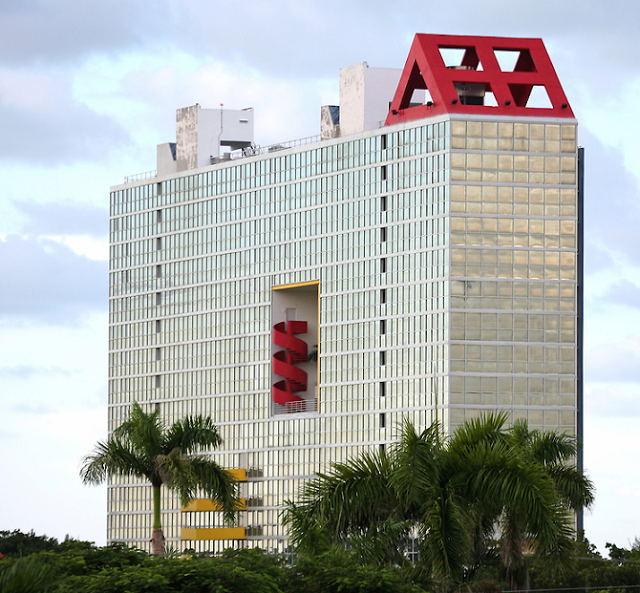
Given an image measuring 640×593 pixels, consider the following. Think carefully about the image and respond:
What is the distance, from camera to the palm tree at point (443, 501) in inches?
1623

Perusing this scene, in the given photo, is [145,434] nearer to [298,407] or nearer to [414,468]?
[414,468]

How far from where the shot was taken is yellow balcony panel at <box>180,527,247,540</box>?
163 meters

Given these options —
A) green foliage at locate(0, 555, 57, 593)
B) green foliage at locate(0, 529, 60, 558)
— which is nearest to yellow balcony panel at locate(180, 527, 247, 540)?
green foliage at locate(0, 529, 60, 558)

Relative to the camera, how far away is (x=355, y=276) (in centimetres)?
15625

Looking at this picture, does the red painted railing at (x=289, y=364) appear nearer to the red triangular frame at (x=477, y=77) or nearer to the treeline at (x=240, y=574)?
the red triangular frame at (x=477, y=77)

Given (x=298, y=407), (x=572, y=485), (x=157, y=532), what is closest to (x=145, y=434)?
(x=157, y=532)

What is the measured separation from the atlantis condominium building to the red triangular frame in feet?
0.63

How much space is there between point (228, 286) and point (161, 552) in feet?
318

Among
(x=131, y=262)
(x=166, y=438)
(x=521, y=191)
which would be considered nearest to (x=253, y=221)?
(x=131, y=262)

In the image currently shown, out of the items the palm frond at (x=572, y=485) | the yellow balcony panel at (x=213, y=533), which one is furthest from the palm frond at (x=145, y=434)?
the yellow balcony panel at (x=213, y=533)

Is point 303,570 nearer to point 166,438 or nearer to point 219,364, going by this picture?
point 166,438

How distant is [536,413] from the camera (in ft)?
486

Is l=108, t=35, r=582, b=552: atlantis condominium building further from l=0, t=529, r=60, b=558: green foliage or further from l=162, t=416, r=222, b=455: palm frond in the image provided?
l=162, t=416, r=222, b=455: palm frond

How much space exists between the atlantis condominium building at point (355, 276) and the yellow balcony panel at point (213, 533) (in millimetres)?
240
